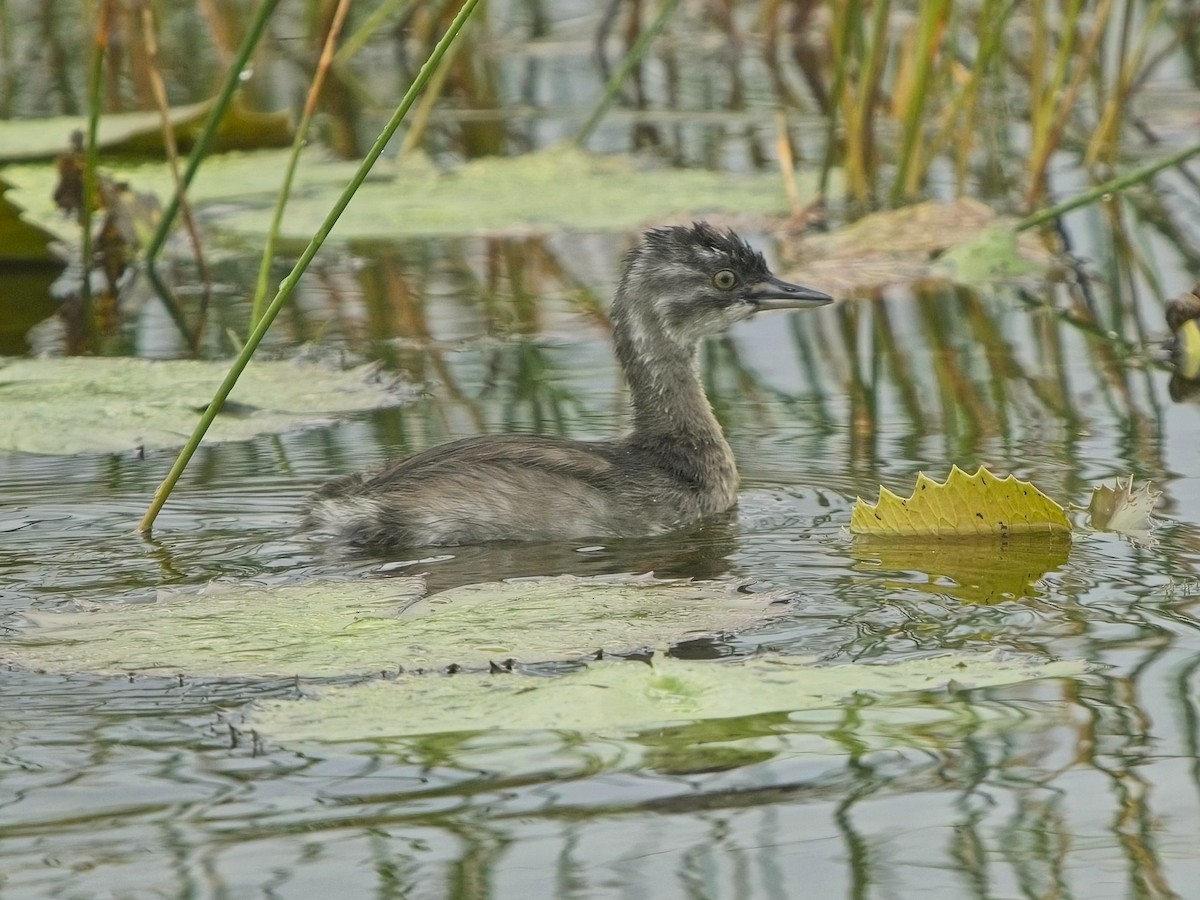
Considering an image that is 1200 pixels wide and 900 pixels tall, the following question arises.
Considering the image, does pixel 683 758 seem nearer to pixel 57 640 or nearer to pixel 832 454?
pixel 57 640

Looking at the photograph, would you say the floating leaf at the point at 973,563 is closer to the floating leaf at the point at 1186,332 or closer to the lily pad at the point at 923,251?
the floating leaf at the point at 1186,332

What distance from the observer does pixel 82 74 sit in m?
14.4

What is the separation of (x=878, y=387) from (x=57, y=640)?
3.61m

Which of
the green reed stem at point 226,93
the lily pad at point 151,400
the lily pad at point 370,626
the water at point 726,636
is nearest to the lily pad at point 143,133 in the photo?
the water at point 726,636

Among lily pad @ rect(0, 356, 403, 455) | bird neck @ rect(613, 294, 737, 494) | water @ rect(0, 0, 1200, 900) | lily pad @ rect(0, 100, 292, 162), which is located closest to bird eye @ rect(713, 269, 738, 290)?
bird neck @ rect(613, 294, 737, 494)

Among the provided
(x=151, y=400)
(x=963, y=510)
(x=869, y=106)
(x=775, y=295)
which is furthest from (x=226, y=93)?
(x=869, y=106)

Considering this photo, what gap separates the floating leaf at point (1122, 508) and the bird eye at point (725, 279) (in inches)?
68.2

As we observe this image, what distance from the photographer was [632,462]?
6.31m

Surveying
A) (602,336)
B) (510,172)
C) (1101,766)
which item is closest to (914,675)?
(1101,766)

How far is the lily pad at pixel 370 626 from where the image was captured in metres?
4.41

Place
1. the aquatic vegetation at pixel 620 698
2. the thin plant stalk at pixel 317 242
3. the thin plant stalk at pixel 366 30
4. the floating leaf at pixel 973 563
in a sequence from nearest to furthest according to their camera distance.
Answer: the aquatic vegetation at pixel 620 698 < the thin plant stalk at pixel 317 242 < the floating leaf at pixel 973 563 < the thin plant stalk at pixel 366 30

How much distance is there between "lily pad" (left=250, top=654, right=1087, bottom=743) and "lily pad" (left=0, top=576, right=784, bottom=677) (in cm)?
15

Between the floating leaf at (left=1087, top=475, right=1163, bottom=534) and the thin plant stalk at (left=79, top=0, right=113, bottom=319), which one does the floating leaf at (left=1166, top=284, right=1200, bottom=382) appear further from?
the thin plant stalk at (left=79, top=0, right=113, bottom=319)

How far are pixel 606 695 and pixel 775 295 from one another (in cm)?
307
